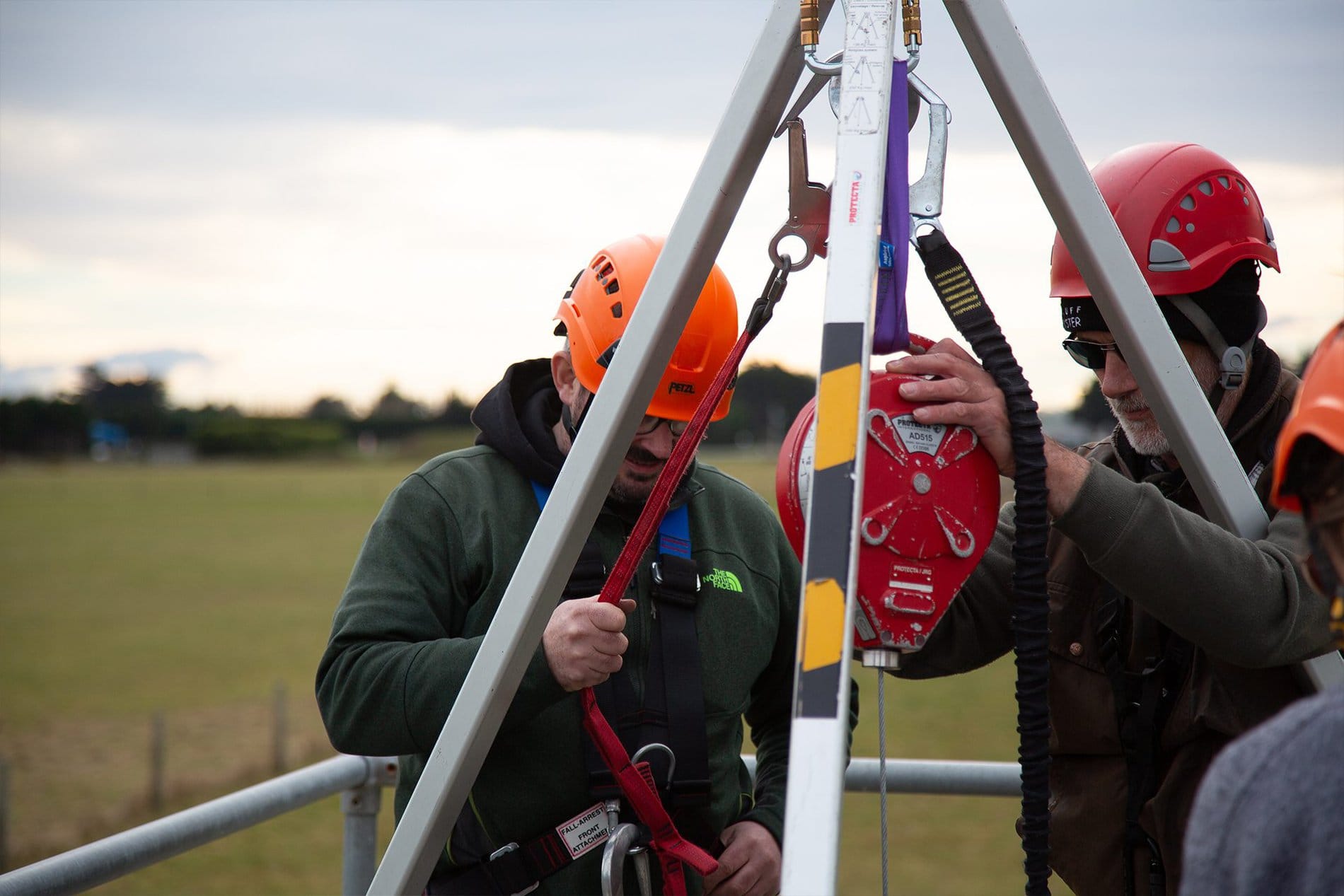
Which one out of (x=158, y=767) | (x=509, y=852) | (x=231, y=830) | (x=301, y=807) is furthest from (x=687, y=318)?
(x=158, y=767)

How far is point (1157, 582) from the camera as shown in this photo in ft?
5.90

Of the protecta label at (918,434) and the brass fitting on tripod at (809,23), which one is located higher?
the brass fitting on tripod at (809,23)

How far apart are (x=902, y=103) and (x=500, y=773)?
1.68 m

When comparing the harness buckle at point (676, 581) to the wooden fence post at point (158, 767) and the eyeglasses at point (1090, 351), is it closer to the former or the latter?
the eyeglasses at point (1090, 351)

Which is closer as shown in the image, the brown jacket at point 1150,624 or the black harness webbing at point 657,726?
the brown jacket at point 1150,624

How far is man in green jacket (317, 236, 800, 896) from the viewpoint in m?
2.39

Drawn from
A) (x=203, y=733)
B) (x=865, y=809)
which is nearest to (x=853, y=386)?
(x=865, y=809)

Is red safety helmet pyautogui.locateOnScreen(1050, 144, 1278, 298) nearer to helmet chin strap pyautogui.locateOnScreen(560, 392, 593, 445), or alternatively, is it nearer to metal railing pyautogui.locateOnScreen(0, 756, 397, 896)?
helmet chin strap pyautogui.locateOnScreen(560, 392, 593, 445)

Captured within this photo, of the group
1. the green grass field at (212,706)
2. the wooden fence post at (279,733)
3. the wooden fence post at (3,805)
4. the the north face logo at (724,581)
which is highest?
the the north face logo at (724,581)

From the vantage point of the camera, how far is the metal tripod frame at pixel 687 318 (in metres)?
1.61

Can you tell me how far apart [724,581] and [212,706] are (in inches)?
1296

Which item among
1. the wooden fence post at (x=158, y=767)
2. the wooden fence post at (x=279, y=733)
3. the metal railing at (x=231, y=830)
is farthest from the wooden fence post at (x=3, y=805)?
the metal railing at (x=231, y=830)

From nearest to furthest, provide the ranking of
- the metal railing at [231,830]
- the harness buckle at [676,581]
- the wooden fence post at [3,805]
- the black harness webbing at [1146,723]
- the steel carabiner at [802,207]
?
the steel carabiner at [802,207]
the metal railing at [231,830]
the black harness webbing at [1146,723]
the harness buckle at [676,581]
the wooden fence post at [3,805]

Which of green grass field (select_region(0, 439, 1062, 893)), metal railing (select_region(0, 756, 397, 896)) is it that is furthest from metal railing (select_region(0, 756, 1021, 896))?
green grass field (select_region(0, 439, 1062, 893))
